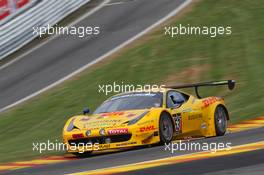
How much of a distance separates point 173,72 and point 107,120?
8.31 metres

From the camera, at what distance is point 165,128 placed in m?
12.5

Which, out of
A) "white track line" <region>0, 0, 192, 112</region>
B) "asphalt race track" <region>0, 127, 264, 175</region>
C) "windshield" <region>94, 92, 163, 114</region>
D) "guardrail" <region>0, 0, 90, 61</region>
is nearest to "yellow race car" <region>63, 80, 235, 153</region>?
"windshield" <region>94, 92, 163, 114</region>

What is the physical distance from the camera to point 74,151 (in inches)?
491

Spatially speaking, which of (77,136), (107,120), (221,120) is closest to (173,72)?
(221,120)

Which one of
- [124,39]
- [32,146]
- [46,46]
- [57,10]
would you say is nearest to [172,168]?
[32,146]

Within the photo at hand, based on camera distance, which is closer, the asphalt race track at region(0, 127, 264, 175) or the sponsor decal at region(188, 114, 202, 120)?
the asphalt race track at region(0, 127, 264, 175)

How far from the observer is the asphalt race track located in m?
8.70

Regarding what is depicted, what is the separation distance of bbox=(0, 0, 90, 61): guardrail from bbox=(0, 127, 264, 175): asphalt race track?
48.4 feet

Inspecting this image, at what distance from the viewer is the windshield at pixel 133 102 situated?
13.1 m

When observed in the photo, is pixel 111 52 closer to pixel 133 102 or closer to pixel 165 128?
pixel 133 102

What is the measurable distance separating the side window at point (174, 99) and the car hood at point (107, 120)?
3.13 ft

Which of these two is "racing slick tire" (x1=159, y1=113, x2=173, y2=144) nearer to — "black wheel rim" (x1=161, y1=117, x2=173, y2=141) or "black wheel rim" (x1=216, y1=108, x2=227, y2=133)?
"black wheel rim" (x1=161, y1=117, x2=173, y2=141)

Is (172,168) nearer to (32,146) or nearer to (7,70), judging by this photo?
(32,146)

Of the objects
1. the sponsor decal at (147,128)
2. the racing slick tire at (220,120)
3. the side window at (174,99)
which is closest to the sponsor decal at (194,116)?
the side window at (174,99)
